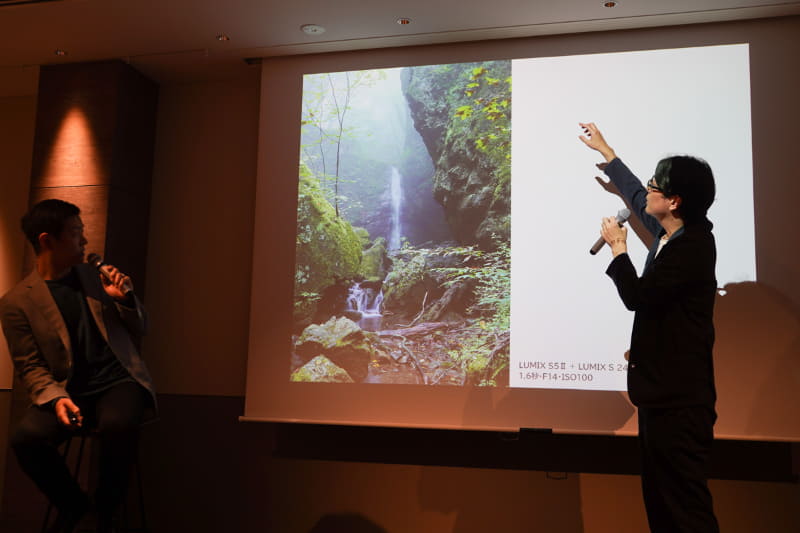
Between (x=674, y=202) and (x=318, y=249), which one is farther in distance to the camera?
(x=318, y=249)

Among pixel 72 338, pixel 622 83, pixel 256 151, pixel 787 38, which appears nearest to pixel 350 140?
pixel 256 151

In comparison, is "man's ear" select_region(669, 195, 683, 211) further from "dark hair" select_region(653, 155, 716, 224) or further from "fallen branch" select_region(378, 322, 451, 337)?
"fallen branch" select_region(378, 322, 451, 337)

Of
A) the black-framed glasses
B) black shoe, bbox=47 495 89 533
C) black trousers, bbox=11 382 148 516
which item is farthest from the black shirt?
the black-framed glasses

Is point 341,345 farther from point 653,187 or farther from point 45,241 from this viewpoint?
point 653,187

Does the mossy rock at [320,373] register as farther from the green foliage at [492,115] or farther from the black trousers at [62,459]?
the green foliage at [492,115]

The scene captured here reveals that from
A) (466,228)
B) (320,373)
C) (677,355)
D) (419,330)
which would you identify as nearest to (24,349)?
Answer: (320,373)

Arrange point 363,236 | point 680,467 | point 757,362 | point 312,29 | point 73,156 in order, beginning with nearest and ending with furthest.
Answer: point 680,467
point 757,362
point 312,29
point 363,236
point 73,156

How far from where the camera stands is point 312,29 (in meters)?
3.32

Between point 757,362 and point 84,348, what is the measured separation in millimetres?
2906

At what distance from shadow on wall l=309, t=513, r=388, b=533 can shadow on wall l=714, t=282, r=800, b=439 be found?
1778 mm

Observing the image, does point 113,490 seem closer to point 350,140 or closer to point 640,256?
point 350,140

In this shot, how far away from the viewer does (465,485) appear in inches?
130

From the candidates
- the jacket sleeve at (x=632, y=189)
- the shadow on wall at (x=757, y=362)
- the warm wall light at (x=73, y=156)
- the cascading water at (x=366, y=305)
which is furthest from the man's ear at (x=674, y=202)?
the warm wall light at (x=73, y=156)

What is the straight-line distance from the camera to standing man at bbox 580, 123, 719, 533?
2.09m
